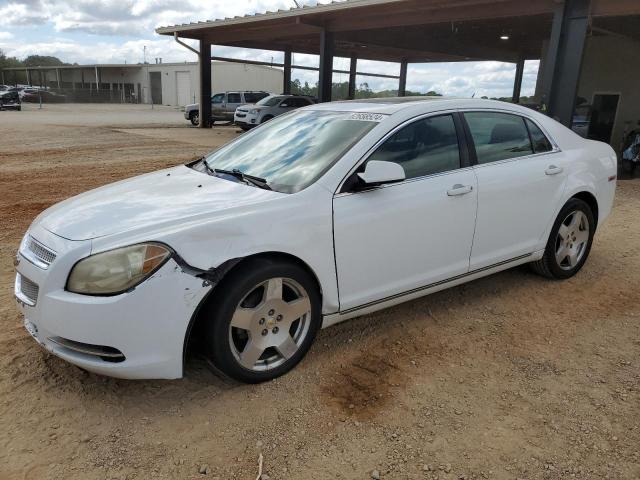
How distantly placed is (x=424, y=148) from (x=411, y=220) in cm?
56

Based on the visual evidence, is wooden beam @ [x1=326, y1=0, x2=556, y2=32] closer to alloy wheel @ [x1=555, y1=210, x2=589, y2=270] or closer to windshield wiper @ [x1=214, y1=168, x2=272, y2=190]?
alloy wheel @ [x1=555, y1=210, x2=589, y2=270]

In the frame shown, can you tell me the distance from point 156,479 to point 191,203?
1426 millimetres

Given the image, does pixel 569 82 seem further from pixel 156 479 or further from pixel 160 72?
pixel 160 72

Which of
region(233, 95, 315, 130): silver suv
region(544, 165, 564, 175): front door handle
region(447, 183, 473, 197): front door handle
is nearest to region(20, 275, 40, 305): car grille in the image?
region(447, 183, 473, 197): front door handle

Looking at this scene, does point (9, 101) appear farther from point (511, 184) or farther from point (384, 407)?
point (384, 407)

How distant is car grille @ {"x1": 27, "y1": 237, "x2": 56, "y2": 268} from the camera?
2.64 meters

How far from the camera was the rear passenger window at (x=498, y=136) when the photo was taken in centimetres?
385

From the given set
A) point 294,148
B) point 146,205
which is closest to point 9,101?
point 294,148

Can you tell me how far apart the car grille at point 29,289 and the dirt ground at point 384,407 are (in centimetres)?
55

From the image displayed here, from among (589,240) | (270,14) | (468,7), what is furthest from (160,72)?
(589,240)

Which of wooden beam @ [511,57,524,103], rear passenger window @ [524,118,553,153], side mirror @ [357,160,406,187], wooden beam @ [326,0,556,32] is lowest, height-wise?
side mirror @ [357,160,406,187]

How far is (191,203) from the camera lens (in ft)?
9.74

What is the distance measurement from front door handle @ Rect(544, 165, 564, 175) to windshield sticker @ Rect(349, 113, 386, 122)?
1.60 meters

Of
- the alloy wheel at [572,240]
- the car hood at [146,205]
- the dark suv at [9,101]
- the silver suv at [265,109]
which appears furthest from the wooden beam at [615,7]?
the dark suv at [9,101]
